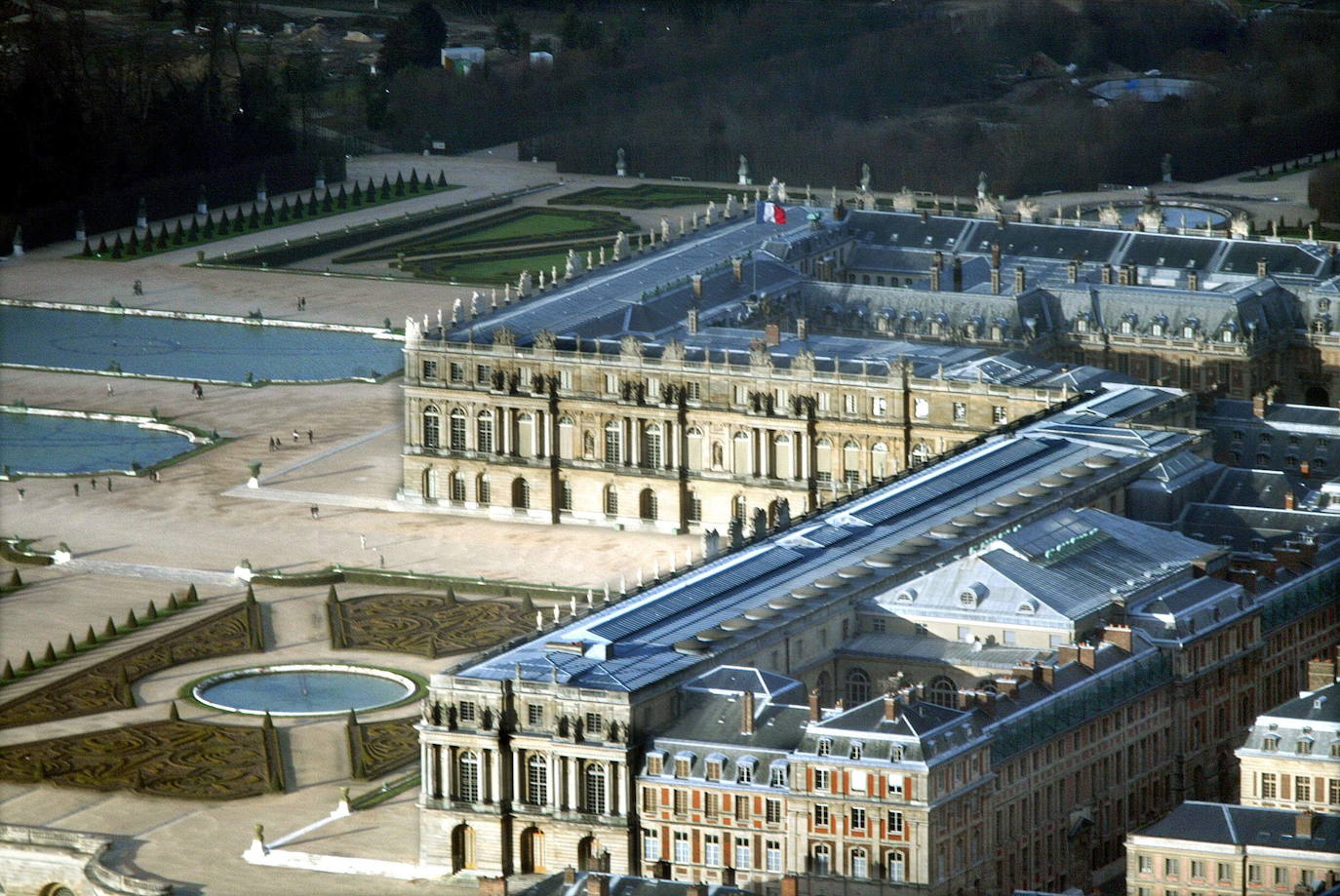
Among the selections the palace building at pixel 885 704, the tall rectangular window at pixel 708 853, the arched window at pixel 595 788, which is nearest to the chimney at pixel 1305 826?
the palace building at pixel 885 704

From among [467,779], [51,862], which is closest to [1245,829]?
[467,779]

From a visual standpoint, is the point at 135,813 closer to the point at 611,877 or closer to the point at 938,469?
the point at 611,877

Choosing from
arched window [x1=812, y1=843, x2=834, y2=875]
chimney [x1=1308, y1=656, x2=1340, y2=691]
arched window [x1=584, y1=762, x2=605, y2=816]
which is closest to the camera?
arched window [x1=812, y1=843, x2=834, y2=875]

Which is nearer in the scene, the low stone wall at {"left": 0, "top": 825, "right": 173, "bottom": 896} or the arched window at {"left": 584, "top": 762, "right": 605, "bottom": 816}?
the arched window at {"left": 584, "top": 762, "right": 605, "bottom": 816}

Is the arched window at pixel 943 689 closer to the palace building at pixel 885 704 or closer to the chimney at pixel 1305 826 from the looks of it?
the palace building at pixel 885 704

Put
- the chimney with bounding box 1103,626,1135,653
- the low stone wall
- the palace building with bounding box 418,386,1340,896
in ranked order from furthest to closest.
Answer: the chimney with bounding box 1103,626,1135,653 → the low stone wall → the palace building with bounding box 418,386,1340,896

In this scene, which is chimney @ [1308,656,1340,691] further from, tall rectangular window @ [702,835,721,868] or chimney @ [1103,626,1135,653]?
tall rectangular window @ [702,835,721,868]

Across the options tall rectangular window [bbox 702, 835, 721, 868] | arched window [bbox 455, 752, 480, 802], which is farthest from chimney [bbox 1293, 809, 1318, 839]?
arched window [bbox 455, 752, 480, 802]
